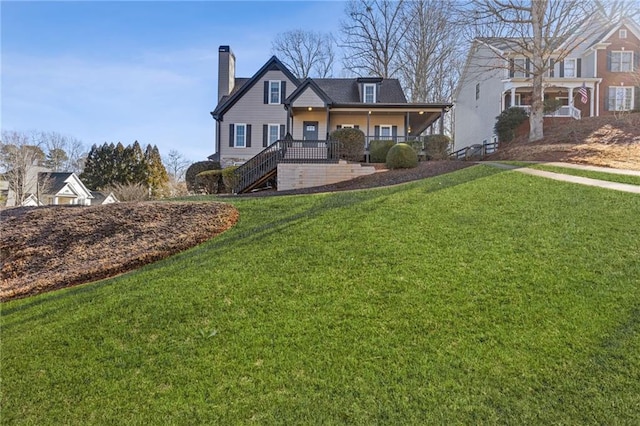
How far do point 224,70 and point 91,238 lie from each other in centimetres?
2004

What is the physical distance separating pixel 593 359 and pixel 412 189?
20.0ft

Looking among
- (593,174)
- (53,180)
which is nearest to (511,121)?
(593,174)

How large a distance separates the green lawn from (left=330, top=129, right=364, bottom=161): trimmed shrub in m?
8.42

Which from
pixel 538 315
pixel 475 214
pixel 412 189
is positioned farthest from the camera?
pixel 412 189

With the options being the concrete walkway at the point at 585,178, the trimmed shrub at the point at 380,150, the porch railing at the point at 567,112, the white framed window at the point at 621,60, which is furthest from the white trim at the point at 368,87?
the white framed window at the point at 621,60

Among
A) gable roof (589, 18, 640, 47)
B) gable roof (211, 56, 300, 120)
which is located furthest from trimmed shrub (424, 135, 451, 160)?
gable roof (589, 18, 640, 47)

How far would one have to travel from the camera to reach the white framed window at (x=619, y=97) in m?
24.5

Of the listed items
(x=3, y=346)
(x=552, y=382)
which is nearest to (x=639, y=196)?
(x=552, y=382)

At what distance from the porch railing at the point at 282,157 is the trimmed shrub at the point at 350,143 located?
2913mm

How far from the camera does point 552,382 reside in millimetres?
2941

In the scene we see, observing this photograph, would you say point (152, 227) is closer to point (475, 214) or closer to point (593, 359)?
point (475, 214)

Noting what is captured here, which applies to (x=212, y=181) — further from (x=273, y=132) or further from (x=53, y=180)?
(x=53, y=180)

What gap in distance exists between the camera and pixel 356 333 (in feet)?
12.0

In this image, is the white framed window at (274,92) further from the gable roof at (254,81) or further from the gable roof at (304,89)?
the gable roof at (304,89)
